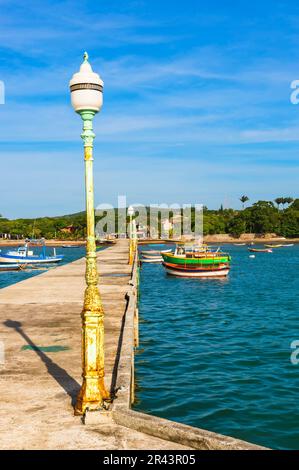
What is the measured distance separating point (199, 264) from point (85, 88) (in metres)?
46.5

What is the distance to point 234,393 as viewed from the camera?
14.2 m

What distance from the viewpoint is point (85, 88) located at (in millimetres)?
8195

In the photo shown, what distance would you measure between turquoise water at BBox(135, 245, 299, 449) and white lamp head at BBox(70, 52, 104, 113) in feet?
26.0

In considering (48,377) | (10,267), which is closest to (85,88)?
(48,377)

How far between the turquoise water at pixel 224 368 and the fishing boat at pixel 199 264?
19.2m

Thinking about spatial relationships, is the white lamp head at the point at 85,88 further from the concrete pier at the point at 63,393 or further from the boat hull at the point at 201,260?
the boat hull at the point at 201,260

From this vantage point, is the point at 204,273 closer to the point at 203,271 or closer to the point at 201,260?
the point at 203,271

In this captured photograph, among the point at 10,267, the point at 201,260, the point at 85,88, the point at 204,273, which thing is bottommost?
the point at 10,267

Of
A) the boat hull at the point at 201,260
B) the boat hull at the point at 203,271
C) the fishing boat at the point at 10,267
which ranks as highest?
the boat hull at the point at 201,260

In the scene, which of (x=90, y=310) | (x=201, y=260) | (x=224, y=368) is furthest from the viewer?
(x=201, y=260)

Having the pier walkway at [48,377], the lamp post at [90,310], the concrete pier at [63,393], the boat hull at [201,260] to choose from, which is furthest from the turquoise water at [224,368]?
the boat hull at [201,260]

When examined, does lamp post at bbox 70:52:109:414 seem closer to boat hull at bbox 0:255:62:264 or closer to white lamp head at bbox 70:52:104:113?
white lamp head at bbox 70:52:104:113

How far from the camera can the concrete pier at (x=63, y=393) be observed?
23.1 feet

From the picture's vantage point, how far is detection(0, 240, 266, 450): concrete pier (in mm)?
7047
